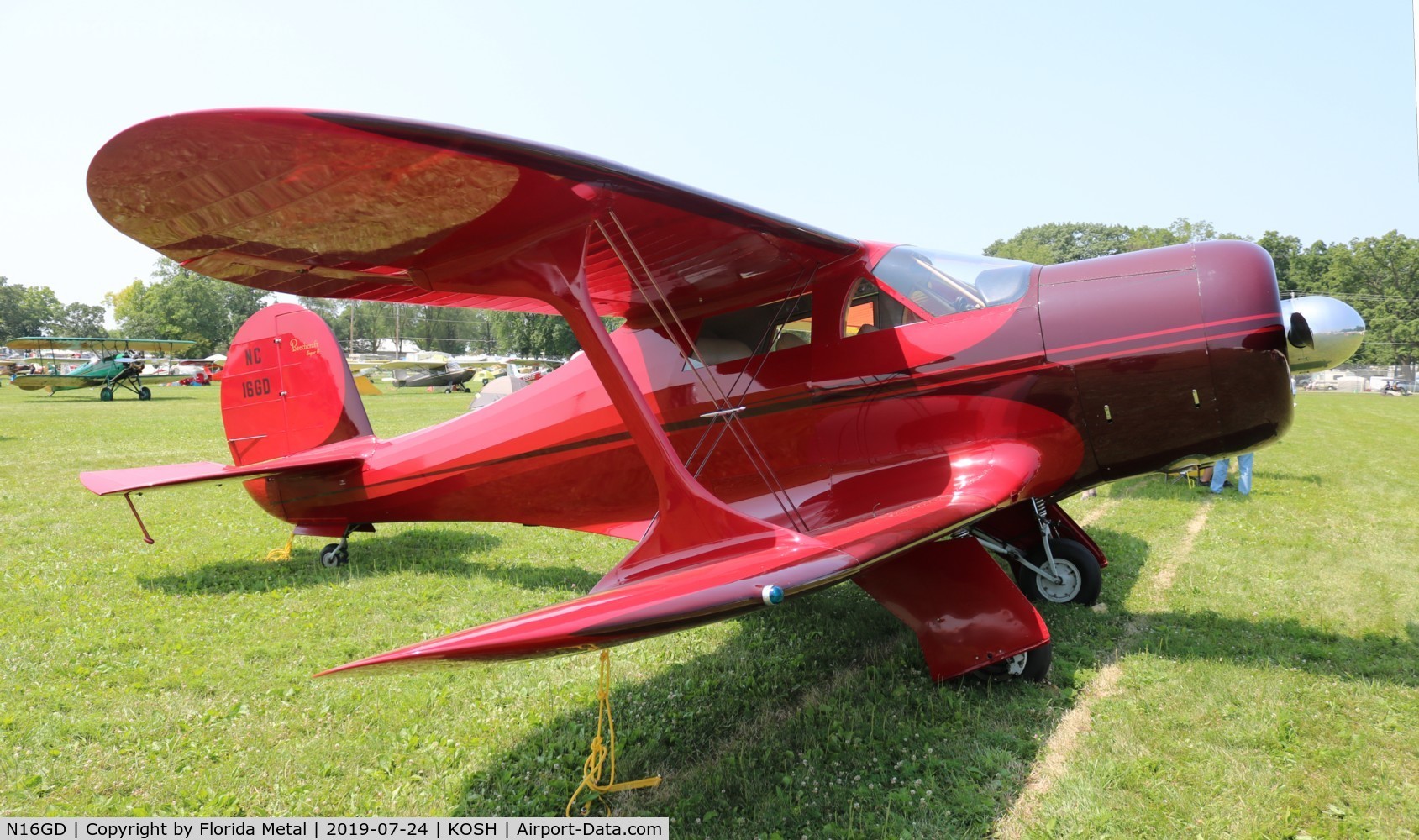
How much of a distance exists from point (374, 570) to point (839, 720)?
480 cm

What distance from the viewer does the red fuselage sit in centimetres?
381

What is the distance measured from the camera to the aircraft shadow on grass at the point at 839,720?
3189 millimetres

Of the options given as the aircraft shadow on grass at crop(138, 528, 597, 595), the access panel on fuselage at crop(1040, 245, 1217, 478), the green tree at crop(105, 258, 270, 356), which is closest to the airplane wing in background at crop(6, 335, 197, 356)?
the aircraft shadow on grass at crop(138, 528, 597, 595)

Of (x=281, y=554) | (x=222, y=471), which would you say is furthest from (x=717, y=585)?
(x=281, y=554)

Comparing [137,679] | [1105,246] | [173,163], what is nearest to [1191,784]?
[173,163]

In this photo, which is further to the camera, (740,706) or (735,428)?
(735,428)

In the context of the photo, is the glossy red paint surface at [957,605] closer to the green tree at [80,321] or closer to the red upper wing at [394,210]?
the red upper wing at [394,210]

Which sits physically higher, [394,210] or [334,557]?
[394,210]

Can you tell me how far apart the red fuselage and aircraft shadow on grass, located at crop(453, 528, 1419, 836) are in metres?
0.97

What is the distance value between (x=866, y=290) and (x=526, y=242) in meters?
1.96

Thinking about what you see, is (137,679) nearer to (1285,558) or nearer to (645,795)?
(645,795)

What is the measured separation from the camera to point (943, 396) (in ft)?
13.5

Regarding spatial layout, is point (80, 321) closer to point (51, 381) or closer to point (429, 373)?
point (429, 373)

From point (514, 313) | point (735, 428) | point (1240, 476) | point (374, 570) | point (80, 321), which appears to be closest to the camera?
point (735, 428)
